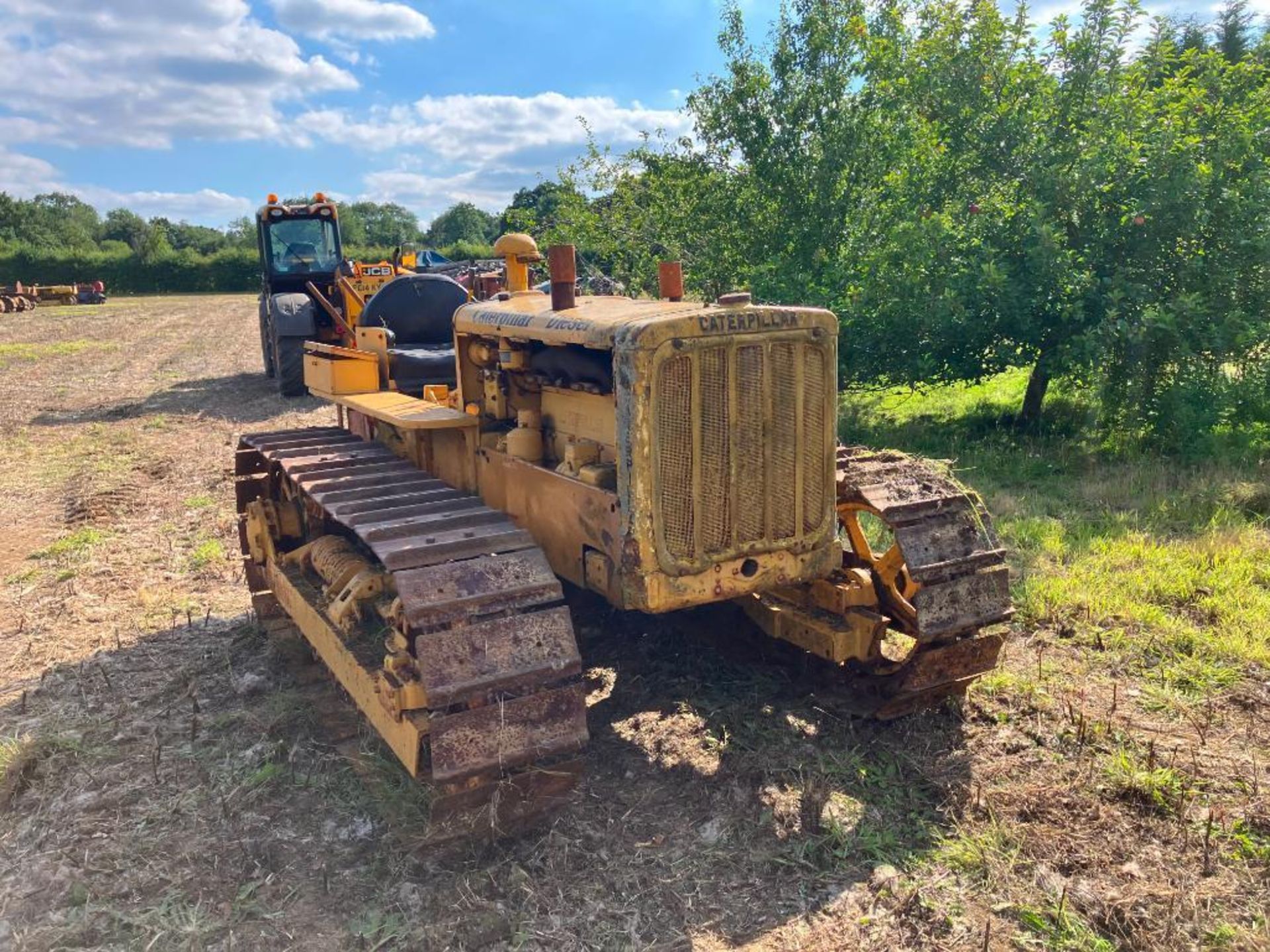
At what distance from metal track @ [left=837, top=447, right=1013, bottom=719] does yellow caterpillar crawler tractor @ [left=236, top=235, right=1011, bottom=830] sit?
12 mm

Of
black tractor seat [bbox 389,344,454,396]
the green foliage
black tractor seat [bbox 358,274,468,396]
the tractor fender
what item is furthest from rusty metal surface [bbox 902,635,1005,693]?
the green foliage

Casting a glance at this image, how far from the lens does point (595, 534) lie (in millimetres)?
3992

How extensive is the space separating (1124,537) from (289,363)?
1170cm

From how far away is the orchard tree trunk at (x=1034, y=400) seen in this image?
10.2 metres

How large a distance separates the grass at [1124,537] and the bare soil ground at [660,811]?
0.57 feet

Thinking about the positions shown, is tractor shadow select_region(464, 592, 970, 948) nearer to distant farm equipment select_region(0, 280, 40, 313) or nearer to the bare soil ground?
the bare soil ground

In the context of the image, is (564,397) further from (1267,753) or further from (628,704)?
(1267,753)

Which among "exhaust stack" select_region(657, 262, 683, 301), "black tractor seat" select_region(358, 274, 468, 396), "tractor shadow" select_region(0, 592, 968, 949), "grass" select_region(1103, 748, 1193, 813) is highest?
"exhaust stack" select_region(657, 262, 683, 301)

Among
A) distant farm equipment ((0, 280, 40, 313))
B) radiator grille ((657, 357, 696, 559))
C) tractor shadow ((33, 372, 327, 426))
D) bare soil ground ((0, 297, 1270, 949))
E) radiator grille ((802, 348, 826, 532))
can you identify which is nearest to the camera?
bare soil ground ((0, 297, 1270, 949))

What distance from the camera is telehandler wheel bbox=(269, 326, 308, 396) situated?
14297 millimetres

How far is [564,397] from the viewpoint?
4.40 meters

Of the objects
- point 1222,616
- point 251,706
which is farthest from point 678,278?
point 1222,616

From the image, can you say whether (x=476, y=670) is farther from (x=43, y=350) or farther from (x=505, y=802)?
(x=43, y=350)

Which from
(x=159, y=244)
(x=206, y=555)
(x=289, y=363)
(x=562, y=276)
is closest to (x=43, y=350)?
(x=289, y=363)
